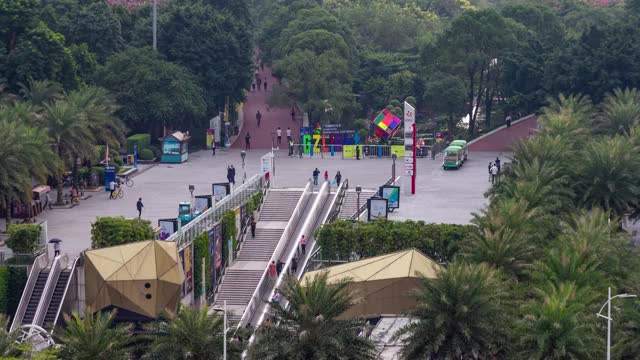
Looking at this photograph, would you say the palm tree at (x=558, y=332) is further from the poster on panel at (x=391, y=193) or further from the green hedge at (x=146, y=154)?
the green hedge at (x=146, y=154)

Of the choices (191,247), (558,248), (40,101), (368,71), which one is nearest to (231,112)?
(368,71)

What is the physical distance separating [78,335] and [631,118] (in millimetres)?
50579

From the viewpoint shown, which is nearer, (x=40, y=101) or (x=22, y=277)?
(x=22, y=277)

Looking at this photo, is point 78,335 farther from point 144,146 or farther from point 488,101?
point 488,101

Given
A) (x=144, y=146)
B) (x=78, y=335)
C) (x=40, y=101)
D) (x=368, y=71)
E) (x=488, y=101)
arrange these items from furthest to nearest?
(x=368, y=71) → (x=488, y=101) → (x=144, y=146) → (x=40, y=101) → (x=78, y=335)

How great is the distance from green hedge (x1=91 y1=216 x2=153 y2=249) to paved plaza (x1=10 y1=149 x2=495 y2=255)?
12.7 ft

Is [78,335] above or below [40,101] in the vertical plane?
below

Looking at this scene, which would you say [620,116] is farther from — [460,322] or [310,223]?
[460,322]

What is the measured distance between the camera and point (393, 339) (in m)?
51.7

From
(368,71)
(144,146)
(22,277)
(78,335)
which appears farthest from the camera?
(368,71)

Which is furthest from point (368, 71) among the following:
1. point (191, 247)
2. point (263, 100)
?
point (191, 247)

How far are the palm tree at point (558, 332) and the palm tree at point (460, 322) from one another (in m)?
1.35

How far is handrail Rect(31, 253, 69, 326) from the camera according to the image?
6438cm

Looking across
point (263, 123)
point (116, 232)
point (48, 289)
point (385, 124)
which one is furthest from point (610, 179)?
point (263, 123)
